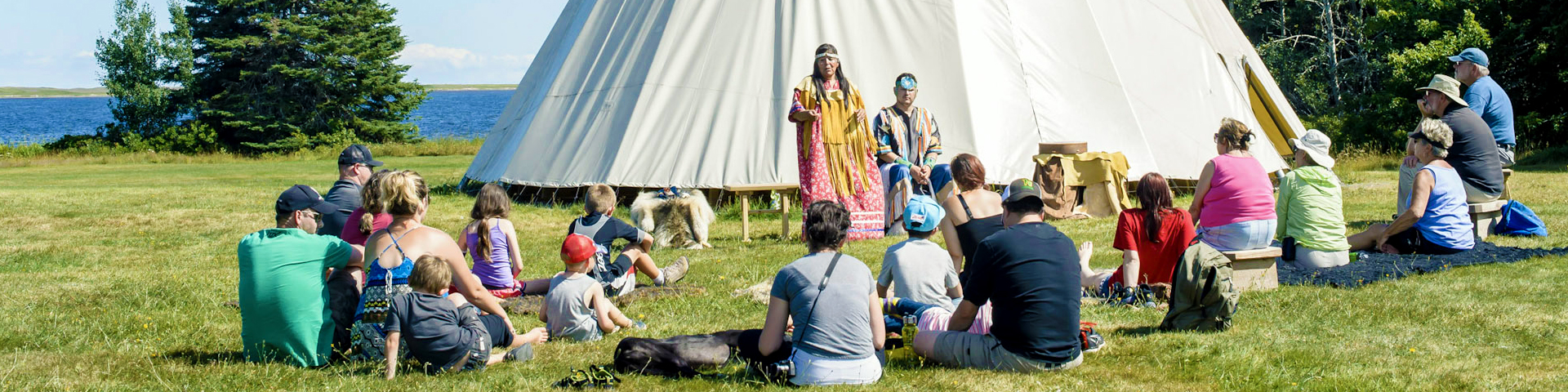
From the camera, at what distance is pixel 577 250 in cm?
614

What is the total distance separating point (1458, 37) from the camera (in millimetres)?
19703

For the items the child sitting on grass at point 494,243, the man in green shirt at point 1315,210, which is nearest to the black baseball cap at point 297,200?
the child sitting on grass at point 494,243

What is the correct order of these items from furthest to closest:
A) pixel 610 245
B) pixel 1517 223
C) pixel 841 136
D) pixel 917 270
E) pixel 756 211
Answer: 1. pixel 756 211
2. pixel 841 136
3. pixel 1517 223
4. pixel 610 245
5. pixel 917 270

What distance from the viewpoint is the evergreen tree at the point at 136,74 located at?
146ft

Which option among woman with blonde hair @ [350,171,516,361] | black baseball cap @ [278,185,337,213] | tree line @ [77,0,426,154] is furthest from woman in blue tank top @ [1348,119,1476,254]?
tree line @ [77,0,426,154]

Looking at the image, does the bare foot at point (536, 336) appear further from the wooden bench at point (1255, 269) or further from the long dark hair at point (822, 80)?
the long dark hair at point (822, 80)

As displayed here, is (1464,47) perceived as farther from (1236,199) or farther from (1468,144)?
(1236,199)

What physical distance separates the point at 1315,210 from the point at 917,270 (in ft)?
11.2

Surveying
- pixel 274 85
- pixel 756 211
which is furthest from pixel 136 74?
pixel 756 211

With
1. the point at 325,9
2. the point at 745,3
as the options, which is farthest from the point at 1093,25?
the point at 325,9

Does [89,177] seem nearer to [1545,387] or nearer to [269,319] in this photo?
[269,319]

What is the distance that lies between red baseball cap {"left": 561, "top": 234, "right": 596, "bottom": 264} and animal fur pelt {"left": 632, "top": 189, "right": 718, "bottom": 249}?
4115 mm

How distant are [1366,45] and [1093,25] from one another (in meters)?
12.8

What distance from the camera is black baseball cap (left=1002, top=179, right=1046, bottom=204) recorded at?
509 centimetres
